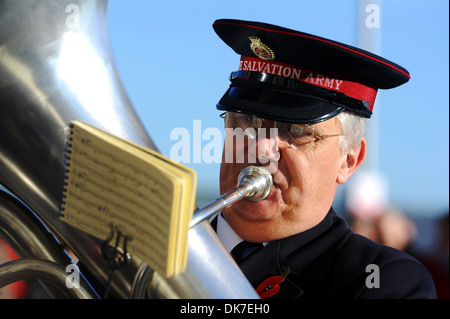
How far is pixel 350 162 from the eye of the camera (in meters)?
1.75

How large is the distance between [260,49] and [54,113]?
2.49 ft

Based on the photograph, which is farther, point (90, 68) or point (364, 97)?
point (364, 97)

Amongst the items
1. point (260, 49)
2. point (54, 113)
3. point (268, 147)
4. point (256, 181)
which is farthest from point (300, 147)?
point (54, 113)

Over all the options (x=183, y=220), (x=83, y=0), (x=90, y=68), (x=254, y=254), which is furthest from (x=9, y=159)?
(x=254, y=254)

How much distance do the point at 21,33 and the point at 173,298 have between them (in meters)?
0.59

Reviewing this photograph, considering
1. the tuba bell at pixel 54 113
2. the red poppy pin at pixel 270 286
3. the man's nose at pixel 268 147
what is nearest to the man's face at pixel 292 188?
the man's nose at pixel 268 147

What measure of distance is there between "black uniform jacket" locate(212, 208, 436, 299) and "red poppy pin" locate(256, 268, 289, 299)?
16 mm

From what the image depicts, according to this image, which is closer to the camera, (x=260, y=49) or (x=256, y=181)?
(x=256, y=181)

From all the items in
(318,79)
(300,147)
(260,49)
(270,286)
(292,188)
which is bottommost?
(270,286)

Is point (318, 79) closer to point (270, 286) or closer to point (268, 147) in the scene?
point (268, 147)

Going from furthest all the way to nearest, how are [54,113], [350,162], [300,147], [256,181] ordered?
[350,162] → [300,147] → [256,181] → [54,113]

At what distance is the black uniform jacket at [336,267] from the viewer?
4.66ft

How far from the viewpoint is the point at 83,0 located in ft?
3.87

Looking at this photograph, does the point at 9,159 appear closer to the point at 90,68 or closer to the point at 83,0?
the point at 90,68
